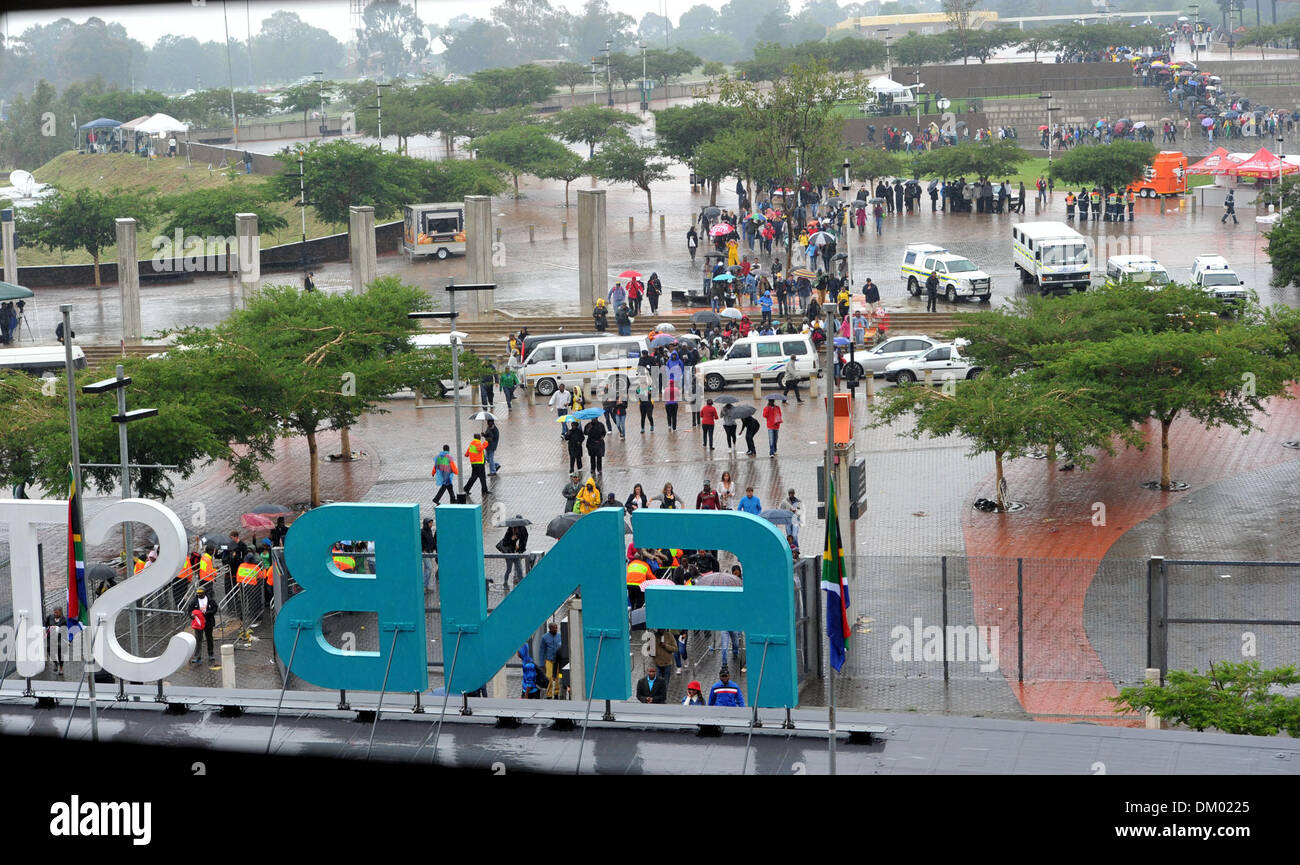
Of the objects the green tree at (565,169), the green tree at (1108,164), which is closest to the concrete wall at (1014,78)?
the green tree at (565,169)

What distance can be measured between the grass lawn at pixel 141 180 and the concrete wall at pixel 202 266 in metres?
1.59

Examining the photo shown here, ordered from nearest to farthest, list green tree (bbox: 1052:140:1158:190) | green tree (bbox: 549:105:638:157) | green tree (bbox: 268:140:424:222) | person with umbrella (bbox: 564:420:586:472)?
person with umbrella (bbox: 564:420:586:472), green tree (bbox: 1052:140:1158:190), green tree (bbox: 268:140:424:222), green tree (bbox: 549:105:638:157)

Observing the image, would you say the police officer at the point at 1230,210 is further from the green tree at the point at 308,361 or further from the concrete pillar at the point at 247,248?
the green tree at the point at 308,361

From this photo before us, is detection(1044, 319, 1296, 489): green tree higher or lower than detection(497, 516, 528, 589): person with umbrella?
higher

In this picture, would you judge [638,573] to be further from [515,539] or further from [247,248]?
[247,248]

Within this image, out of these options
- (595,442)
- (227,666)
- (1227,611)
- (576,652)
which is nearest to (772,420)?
(595,442)

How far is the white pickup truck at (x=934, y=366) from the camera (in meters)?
38.4

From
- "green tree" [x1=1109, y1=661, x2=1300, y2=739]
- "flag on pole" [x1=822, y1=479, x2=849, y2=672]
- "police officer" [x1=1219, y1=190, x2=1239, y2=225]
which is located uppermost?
"police officer" [x1=1219, y1=190, x2=1239, y2=225]

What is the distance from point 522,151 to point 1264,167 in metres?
29.8

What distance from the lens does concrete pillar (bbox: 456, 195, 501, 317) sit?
159ft

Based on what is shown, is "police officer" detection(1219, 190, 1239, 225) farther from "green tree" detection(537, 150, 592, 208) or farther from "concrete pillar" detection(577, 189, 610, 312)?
"green tree" detection(537, 150, 592, 208)

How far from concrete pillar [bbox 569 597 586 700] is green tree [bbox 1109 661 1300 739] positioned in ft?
20.7

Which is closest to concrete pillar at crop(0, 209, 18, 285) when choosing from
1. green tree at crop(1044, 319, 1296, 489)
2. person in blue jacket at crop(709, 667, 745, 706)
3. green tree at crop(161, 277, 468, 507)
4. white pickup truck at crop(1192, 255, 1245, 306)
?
green tree at crop(161, 277, 468, 507)
